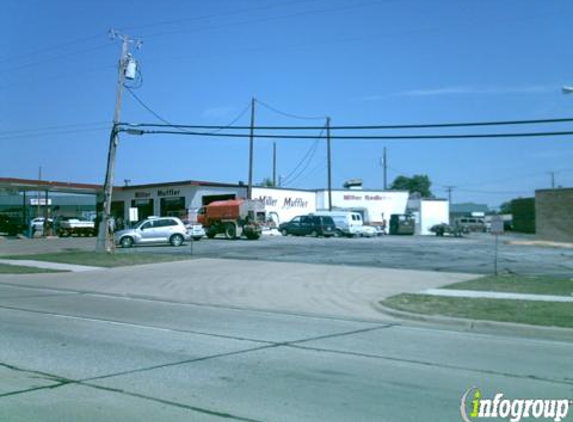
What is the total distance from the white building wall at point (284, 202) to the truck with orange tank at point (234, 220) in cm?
1160

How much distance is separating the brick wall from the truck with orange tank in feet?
93.3

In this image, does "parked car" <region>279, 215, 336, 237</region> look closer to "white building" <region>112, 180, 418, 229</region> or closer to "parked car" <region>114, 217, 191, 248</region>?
"white building" <region>112, 180, 418, 229</region>

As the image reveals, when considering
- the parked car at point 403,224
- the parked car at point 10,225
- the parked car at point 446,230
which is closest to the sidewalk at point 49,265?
the parked car at point 10,225

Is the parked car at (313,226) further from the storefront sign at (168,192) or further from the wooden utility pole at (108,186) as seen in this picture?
the wooden utility pole at (108,186)

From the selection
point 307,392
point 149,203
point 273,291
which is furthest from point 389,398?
point 149,203

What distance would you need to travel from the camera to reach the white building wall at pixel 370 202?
71475 mm

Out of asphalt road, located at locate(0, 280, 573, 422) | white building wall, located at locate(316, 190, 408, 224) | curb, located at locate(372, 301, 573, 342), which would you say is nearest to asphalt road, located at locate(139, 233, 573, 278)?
curb, located at locate(372, 301, 573, 342)

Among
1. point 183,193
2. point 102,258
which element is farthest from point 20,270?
point 183,193

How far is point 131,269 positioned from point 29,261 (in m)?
6.29

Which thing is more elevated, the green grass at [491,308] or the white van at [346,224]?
the white van at [346,224]

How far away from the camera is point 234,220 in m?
46.5

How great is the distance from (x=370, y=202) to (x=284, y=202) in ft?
45.0

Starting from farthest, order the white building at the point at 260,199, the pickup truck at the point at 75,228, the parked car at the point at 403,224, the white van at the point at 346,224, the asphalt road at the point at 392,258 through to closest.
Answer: the parked car at the point at 403,224, the white building at the point at 260,199, the white van at the point at 346,224, the pickup truck at the point at 75,228, the asphalt road at the point at 392,258

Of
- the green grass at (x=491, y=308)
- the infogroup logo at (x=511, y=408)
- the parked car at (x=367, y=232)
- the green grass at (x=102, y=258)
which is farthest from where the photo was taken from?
the parked car at (x=367, y=232)
